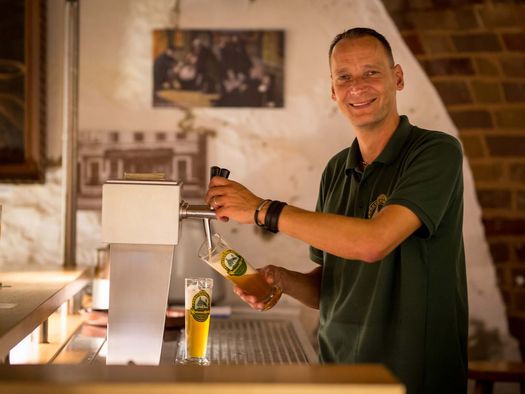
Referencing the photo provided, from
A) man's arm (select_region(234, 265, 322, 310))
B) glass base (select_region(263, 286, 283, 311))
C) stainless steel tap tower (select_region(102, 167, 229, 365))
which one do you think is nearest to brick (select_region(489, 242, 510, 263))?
man's arm (select_region(234, 265, 322, 310))

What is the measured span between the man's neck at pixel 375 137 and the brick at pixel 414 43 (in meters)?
1.41

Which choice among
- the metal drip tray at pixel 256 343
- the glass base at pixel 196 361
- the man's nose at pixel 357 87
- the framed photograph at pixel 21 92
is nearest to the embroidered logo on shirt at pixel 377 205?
the man's nose at pixel 357 87

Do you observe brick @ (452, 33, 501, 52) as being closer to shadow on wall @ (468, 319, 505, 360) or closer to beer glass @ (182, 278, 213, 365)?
shadow on wall @ (468, 319, 505, 360)

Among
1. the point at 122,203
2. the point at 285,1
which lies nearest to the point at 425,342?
the point at 122,203

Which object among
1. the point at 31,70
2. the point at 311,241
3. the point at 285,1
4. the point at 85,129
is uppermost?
the point at 285,1

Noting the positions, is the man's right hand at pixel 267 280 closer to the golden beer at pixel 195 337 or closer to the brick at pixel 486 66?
the golden beer at pixel 195 337

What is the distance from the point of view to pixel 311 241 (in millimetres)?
1608

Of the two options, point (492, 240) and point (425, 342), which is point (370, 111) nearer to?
point (425, 342)

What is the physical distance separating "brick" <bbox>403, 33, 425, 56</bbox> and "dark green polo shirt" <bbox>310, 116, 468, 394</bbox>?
1.55m

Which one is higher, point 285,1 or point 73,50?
point 285,1

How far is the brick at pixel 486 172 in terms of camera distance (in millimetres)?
3229

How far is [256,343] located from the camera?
6.71 ft

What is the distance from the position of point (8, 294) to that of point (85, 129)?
58.4 inches

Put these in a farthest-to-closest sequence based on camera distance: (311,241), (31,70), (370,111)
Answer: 1. (31,70)
2. (370,111)
3. (311,241)
